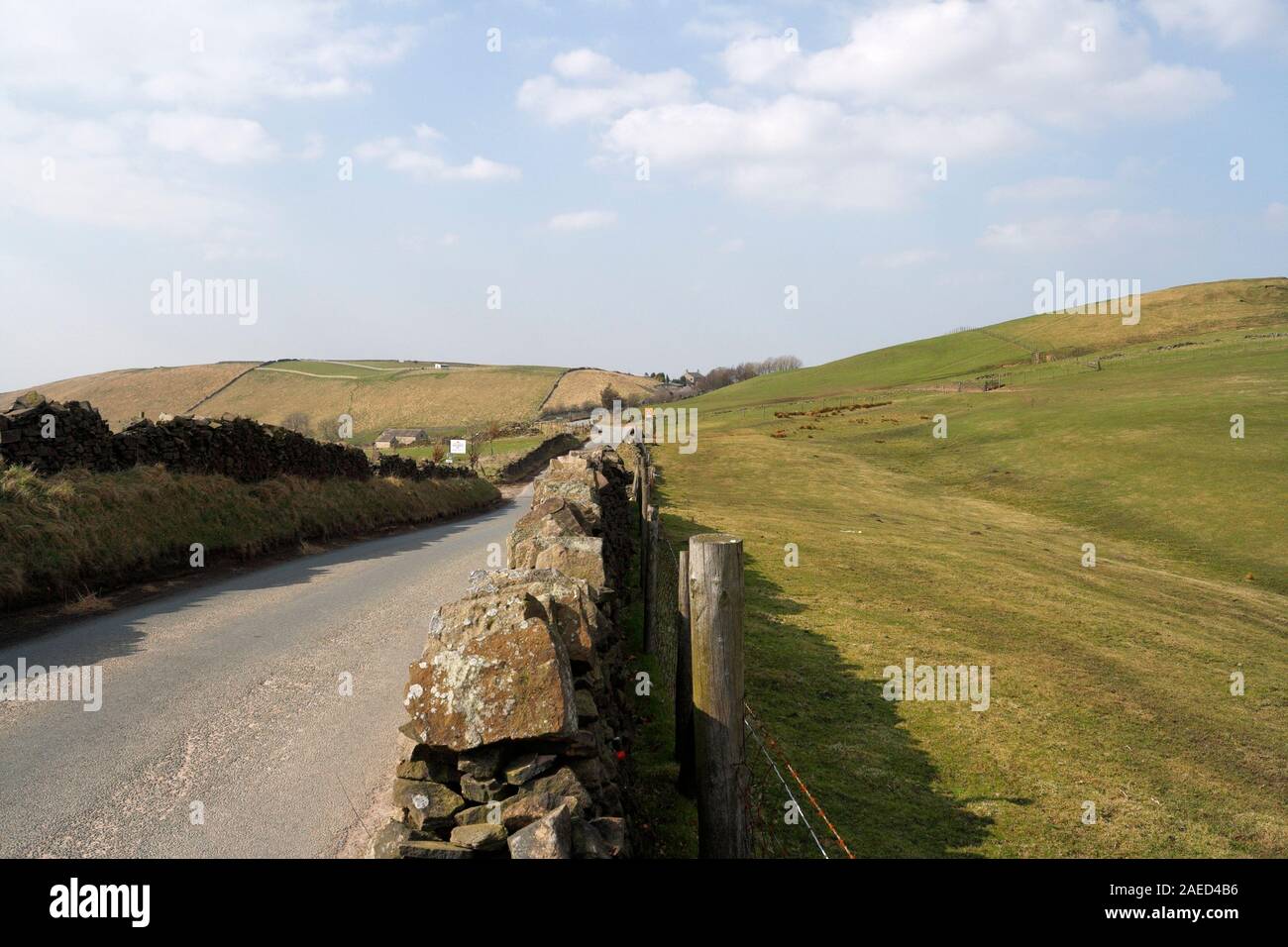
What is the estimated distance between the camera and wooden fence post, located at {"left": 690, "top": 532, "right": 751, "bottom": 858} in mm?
5457

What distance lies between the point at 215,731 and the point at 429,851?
5005mm

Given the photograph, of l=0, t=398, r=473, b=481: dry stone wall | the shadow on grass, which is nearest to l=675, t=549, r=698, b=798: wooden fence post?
the shadow on grass

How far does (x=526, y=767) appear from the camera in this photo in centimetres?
435

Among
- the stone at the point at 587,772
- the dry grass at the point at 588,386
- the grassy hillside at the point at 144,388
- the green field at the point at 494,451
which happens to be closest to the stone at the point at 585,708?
the stone at the point at 587,772

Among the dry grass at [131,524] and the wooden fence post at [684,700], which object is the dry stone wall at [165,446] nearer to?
the dry grass at [131,524]

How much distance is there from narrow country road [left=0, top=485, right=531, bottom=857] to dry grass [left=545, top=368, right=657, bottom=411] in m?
102

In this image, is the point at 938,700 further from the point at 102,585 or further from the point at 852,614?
the point at 102,585

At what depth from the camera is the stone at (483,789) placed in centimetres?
435

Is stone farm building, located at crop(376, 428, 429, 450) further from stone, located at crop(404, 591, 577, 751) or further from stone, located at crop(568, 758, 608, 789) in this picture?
stone, located at crop(568, 758, 608, 789)

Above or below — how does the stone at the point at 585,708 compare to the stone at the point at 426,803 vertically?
above

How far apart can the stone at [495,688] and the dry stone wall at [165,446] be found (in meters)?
14.3
